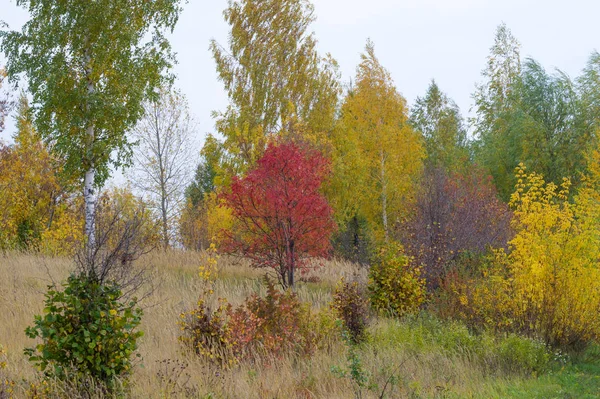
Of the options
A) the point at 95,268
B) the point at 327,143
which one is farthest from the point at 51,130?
the point at 95,268

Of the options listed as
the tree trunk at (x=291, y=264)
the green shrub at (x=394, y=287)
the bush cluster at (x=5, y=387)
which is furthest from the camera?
the tree trunk at (x=291, y=264)

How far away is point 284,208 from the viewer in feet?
36.6

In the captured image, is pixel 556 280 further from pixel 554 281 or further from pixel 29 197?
pixel 29 197

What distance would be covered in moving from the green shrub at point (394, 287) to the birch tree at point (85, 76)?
7520mm

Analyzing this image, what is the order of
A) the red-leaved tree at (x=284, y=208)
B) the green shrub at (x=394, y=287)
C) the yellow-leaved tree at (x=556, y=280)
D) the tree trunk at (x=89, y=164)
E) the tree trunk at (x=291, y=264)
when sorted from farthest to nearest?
1. the tree trunk at (x=89, y=164)
2. the tree trunk at (x=291, y=264)
3. the red-leaved tree at (x=284, y=208)
4. the green shrub at (x=394, y=287)
5. the yellow-leaved tree at (x=556, y=280)

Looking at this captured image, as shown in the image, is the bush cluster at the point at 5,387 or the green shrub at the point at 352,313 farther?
the green shrub at the point at 352,313

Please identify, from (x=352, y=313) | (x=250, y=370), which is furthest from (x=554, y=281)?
(x=250, y=370)

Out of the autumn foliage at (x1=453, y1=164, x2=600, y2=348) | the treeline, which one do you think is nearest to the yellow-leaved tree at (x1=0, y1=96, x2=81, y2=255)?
the treeline

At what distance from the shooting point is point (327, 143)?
20.1m

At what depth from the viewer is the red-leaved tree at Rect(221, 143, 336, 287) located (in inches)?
441

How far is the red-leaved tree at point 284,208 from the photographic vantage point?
1120 centimetres

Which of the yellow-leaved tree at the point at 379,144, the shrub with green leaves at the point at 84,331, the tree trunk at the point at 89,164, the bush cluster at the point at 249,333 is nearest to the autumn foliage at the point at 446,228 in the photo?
the bush cluster at the point at 249,333

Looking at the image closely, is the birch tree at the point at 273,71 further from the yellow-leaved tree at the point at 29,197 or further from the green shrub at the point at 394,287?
the green shrub at the point at 394,287

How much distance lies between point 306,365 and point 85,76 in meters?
11.1
